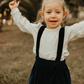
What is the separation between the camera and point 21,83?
1.93 metres

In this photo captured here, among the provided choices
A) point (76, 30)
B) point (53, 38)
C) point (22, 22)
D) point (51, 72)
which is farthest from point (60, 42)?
point (22, 22)

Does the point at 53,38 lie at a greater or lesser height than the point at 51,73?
greater

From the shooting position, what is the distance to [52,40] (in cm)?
108

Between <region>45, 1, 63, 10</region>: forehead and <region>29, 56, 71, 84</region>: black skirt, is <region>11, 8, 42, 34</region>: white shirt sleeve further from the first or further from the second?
<region>29, 56, 71, 84</region>: black skirt

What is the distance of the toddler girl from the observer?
3.45 ft

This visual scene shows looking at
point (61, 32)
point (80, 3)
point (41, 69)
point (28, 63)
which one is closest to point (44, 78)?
point (41, 69)

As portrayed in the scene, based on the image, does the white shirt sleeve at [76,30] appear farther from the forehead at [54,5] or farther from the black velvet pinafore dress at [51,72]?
the forehead at [54,5]

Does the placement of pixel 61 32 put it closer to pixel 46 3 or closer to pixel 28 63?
pixel 46 3

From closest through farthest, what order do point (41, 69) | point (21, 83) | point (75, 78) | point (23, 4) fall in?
point (41, 69) → point (21, 83) → point (75, 78) → point (23, 4)

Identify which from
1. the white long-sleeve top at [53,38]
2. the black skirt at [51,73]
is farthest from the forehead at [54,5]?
the black skirt at [51,73]

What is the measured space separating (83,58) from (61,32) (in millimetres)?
2152

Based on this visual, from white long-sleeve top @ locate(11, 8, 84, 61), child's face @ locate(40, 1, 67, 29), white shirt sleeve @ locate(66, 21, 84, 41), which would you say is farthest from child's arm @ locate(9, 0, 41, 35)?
white shirt sleeve @ locate(66, 21, 84, 41)

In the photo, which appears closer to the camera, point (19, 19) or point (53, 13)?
point (53, 13)

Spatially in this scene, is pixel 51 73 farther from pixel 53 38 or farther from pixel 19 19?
pixel 19 19
